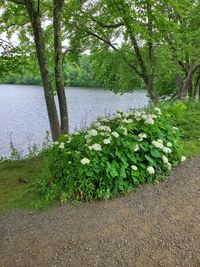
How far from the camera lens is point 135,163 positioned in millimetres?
4121

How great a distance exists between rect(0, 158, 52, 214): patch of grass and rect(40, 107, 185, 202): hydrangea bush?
0.71 feet

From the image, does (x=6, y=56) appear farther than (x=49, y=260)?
Yes

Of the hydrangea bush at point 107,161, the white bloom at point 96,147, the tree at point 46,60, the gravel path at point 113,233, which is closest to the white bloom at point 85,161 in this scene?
the hydrangea bush at point 107,161

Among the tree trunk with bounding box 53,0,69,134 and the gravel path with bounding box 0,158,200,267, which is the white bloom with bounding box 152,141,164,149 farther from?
the tree trunk with bounding box 53,0,69,134

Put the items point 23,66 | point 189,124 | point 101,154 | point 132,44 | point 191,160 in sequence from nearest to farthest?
point 101,154, point 191,160, point 189,124, point 23,66, point 132,44

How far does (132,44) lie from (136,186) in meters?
9.33

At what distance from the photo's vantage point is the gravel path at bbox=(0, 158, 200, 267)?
9.62 feet

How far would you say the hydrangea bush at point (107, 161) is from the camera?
12.6 feet

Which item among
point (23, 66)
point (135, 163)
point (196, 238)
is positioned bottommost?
point (196, 238)

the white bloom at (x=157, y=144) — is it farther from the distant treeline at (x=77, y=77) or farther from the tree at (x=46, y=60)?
the distant treeline at (x=77, y=77)

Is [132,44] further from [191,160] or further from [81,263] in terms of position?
[81,263]

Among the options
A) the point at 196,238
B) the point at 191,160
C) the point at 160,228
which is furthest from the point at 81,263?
the point at 191,160

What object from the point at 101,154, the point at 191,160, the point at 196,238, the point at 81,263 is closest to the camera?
the point at 81,263

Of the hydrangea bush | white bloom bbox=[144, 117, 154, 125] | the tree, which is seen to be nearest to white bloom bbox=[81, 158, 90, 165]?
the hydrangea bush
